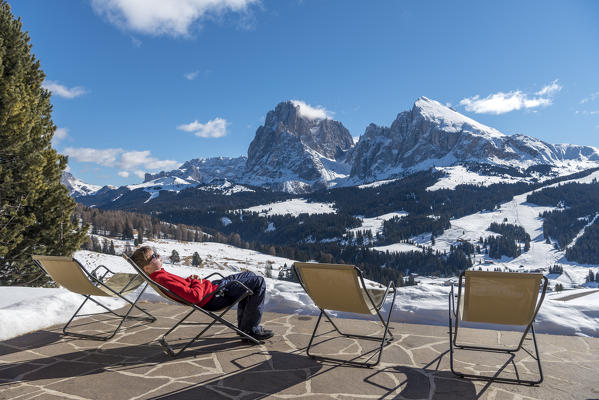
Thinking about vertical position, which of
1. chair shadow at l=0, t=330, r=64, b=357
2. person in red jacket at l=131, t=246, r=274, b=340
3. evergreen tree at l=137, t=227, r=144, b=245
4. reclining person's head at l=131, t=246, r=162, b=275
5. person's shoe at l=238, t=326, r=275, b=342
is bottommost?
evergreen tree at l=137, t=227, r=144, b=245

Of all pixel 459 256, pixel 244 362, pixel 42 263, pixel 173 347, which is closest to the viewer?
pixel 244 362

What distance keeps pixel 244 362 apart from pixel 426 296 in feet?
12.2

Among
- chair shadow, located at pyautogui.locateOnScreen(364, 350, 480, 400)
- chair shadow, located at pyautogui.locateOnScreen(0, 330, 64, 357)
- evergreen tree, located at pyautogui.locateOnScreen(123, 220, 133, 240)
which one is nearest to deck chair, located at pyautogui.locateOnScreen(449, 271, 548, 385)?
chair shadow, located at pyautogui.locateOnScreen(364, 350, 480, 400)

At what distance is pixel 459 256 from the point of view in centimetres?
16288

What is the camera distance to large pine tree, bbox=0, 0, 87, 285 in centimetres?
895

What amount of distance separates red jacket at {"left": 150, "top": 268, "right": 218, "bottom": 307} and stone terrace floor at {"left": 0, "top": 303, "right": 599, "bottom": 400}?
65 centimetres

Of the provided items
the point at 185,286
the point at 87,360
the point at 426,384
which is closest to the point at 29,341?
the point at 87,360

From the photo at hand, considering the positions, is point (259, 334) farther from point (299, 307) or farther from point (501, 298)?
Result: point (501, 298)

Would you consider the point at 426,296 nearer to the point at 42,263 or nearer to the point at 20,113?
the point at 42,263

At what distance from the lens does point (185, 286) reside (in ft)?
14.2

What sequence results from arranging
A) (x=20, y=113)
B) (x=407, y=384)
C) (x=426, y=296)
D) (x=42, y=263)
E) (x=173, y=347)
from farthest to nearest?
(x=20, y=113), (x=426, y=296), (x=42, y=263), (x=173, y=347), (x=407, y=384)

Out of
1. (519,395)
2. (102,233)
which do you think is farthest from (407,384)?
(102,233)

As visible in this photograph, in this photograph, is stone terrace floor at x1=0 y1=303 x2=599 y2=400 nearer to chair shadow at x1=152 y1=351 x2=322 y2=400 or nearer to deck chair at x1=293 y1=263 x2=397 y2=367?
chair shadow at x1=152 y1=351 x2=322 y2=400

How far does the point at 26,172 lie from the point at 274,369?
8.79m
